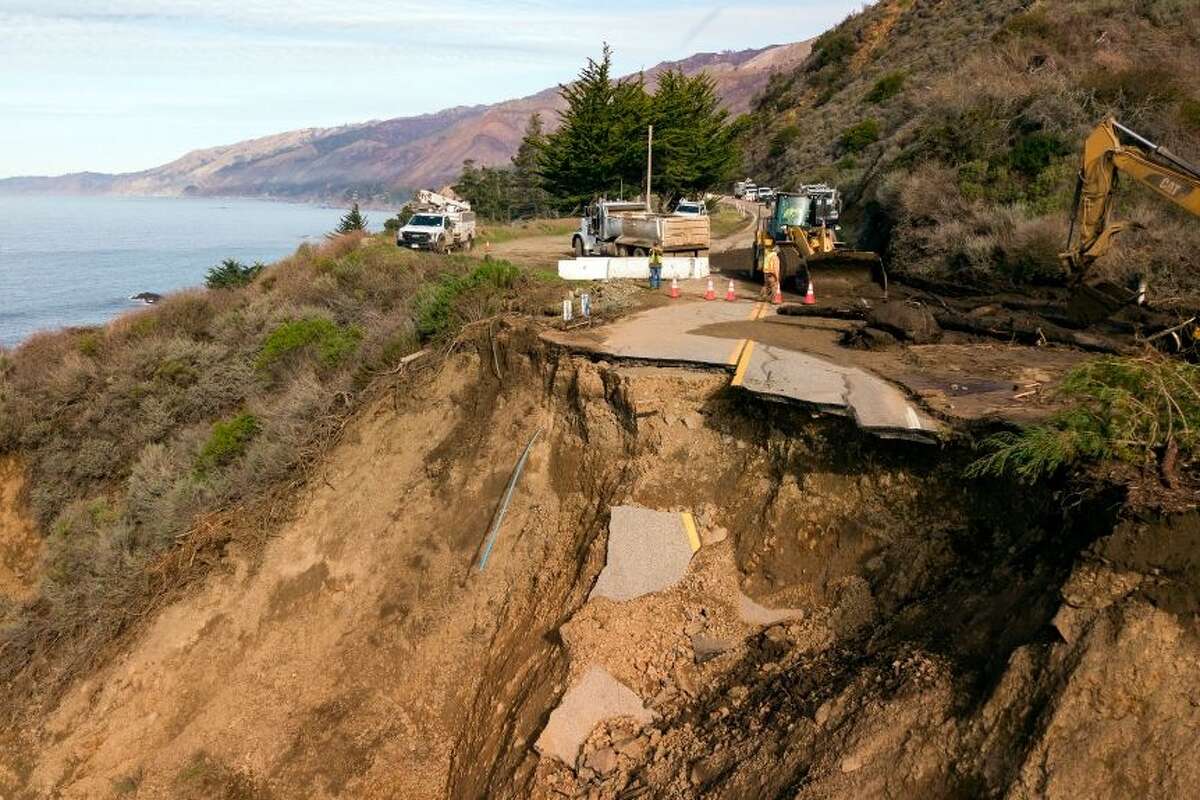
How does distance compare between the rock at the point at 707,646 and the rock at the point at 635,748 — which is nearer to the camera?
the rock at the point at 635,748

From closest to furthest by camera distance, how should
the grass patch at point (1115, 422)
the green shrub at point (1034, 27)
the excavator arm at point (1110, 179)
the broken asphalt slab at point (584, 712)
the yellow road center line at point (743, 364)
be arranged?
the grass patch at point (1115, 422), the broken asphalt slab at point (584, 712), the yellow road center line at point (743, 364), the excavator arm at point (1110, 179), the green shrub at point (1034, 27)

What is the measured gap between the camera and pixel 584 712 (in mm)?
7562

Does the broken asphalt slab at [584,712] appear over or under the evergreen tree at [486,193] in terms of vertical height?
under

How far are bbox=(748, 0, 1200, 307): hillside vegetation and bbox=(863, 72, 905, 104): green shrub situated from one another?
399 inches

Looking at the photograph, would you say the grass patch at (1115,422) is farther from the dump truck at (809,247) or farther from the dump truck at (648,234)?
the dump truck at (648,234)

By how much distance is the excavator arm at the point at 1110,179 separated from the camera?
1001cm

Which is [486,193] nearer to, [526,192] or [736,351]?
[526,192]

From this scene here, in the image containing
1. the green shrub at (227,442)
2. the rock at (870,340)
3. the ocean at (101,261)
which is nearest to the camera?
the rock at (870,340)

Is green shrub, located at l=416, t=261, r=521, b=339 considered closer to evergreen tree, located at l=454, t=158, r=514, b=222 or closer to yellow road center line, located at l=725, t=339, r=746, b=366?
yellow road center line, located at l=725, t=339, r=746, b=366

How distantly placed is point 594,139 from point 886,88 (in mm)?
18529

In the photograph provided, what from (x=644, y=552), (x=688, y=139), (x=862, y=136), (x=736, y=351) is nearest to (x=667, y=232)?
(x=736, y=351)

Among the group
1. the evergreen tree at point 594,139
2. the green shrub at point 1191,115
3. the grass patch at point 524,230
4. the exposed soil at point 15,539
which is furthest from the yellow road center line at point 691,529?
the evergreen tree at point 594,139

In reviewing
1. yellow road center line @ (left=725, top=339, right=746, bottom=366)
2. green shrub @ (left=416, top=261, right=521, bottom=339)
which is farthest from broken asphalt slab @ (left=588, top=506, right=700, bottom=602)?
green shrub @ (left=416, top=261, right=521, bottom=339)

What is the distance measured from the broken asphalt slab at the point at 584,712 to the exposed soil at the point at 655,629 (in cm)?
13
